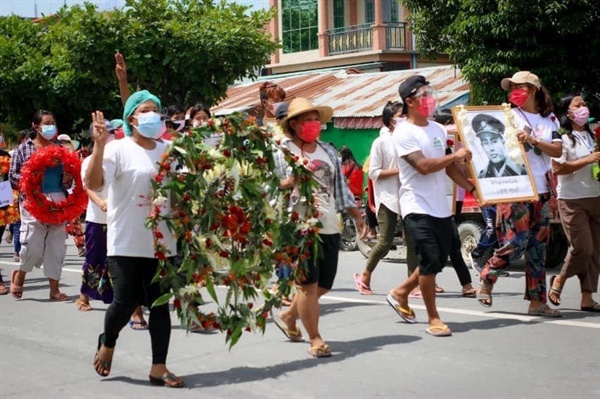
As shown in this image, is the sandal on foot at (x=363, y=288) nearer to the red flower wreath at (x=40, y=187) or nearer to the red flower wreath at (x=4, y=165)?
the red flower wreath at (x=40, y=187)

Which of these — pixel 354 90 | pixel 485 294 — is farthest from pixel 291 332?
pixel 354 90

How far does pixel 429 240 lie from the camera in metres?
8.94

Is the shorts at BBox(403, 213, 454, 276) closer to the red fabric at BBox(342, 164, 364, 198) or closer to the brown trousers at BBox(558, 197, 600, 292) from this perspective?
the brown trousers at BBox(558, 197, 600, 292)

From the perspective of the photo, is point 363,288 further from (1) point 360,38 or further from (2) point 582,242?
(1) point 360,38

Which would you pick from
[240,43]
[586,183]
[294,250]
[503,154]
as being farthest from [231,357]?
[240,43]

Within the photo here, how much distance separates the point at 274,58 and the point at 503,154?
33.5 metres

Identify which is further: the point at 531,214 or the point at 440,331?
the point at 531,214

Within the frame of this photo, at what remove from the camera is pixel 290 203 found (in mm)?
8367

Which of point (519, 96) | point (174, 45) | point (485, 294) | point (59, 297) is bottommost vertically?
point (59, 297)

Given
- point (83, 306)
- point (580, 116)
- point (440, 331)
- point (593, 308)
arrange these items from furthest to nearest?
point (83, 306)
point (580, 116)
point (593, 308)
point (440, 331)

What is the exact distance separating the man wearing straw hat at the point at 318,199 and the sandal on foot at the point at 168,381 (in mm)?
1228

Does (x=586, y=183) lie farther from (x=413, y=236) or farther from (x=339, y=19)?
(x=339, y=19)

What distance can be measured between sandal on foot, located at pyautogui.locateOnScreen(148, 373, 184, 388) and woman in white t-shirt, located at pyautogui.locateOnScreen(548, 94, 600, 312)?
4.04 metres

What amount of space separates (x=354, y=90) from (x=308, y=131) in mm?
21542
